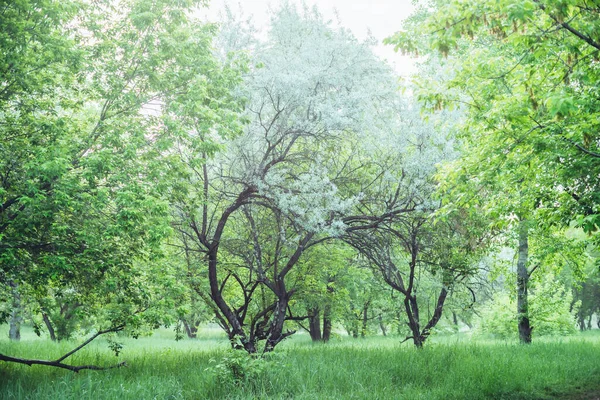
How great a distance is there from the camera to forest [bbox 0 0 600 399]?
645cm

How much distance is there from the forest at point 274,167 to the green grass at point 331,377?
0.22 feet

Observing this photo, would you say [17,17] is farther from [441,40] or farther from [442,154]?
[442,154]

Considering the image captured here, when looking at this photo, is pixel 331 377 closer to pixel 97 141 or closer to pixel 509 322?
pixel 97 141

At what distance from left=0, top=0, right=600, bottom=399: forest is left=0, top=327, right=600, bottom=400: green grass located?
0.22 ft

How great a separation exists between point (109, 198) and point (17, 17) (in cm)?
349

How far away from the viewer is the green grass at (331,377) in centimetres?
686

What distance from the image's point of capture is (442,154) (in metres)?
9.87

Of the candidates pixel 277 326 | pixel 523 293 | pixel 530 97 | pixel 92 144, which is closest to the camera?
pixel 530 97

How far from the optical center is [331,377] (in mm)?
7871

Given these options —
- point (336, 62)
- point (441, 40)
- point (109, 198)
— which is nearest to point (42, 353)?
point (109, 198)

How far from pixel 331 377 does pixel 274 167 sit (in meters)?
4.99

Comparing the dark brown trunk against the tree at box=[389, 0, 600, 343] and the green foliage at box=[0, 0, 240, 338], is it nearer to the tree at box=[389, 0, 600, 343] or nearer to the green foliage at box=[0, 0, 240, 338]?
the green foliage at box=[0, 0, 240, 338]

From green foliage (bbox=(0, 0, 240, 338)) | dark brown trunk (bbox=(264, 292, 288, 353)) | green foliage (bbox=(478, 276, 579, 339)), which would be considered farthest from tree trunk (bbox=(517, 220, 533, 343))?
green foliage (bbox=(0, 0, 240, 338))

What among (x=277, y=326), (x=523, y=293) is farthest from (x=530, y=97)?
(x=523, y=293)
